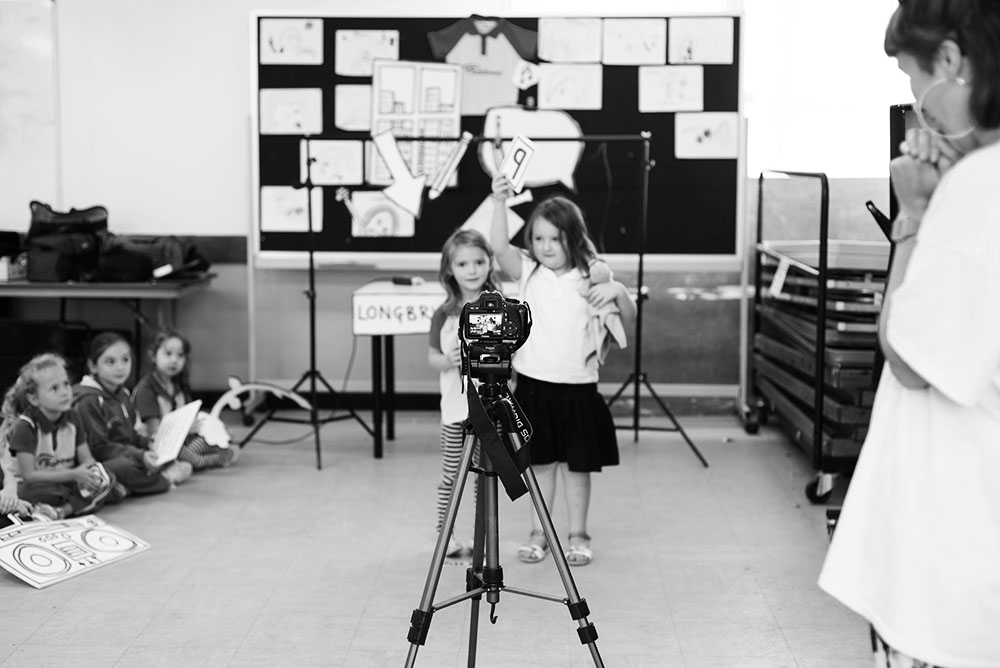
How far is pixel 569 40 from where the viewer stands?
531cm

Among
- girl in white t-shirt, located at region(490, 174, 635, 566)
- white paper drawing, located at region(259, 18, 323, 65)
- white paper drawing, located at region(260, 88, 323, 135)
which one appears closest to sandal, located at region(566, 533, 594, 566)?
girl in white t-shirt, located at region(490, 174, 635, 566)

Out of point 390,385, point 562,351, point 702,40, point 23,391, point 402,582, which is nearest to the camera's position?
point 402,582

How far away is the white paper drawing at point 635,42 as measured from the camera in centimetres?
530

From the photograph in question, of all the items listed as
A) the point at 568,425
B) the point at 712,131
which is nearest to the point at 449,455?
the point at 568,425

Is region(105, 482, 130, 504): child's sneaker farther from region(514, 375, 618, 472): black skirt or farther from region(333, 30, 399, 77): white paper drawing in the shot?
region(333, 30, 399, 77): white paper drawing

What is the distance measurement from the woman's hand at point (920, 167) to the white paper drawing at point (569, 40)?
406 cm

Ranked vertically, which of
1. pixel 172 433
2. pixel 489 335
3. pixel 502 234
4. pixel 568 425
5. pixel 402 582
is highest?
pixel 502 234

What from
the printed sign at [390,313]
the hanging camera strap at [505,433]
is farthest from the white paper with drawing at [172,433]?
the hanging camera strap at [505,433]

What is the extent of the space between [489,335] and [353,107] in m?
3.51

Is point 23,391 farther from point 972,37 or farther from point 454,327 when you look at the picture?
point 972,37

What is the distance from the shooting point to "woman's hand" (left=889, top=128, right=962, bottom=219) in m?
1.35

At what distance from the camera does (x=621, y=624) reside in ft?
9.70

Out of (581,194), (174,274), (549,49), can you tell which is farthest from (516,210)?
(174,274)

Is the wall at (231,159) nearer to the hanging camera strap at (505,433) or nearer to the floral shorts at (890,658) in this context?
the hanging camera strap at (505,433)
